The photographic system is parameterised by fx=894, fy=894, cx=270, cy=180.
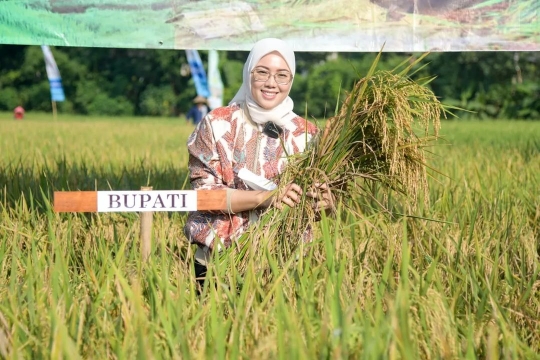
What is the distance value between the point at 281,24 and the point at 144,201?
1.16 m

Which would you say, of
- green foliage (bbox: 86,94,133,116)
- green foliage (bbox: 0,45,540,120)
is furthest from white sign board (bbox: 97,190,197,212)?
green foliage (bbox: 86,94,133,116)

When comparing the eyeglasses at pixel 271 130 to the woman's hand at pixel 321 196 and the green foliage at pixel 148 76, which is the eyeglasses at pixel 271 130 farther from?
the green foliage at pixel 148 76

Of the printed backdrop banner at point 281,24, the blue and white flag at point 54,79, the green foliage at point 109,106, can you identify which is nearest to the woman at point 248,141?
the printed backdrop banner at point 281,24

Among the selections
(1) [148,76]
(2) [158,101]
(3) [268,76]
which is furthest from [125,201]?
(1) [148,76]

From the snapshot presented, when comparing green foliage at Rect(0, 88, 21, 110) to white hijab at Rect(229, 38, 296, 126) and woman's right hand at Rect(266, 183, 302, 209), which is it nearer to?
white hijab at Rect(229, 38, 296, 126)

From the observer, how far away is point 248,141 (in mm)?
2742

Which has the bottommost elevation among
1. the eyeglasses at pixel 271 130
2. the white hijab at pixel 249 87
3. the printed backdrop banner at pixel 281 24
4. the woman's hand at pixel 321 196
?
the woman's hand at pixel 321 196

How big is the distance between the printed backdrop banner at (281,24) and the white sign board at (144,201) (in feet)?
3.20

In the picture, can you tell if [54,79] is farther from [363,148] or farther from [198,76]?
[363,148]

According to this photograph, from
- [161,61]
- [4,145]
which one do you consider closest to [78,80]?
[161,61]

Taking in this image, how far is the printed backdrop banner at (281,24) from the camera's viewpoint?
3.26 meters

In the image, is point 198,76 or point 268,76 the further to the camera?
point 198,76

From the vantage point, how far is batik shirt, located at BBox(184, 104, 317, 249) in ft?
8.87

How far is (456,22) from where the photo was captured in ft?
11.1
